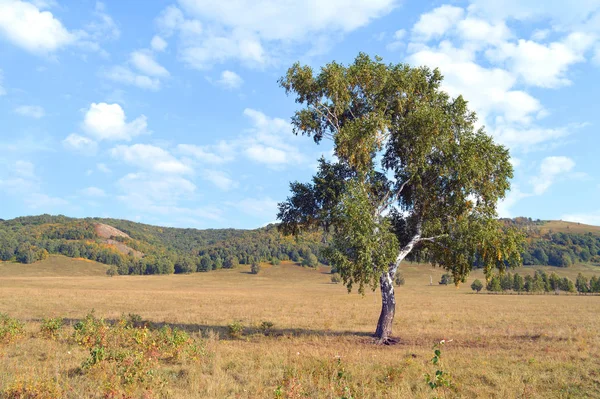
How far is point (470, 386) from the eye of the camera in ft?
38.8

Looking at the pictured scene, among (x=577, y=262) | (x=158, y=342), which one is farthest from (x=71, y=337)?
(x=577, y=262)

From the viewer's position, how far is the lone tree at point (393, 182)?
2002cm

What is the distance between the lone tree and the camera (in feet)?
65.7

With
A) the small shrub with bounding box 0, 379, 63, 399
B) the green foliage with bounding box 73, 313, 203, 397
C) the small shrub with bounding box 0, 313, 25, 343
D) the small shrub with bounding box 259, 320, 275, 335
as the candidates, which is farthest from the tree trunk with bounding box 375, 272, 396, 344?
the small shrub with bounding box 0, 313, 25, 343

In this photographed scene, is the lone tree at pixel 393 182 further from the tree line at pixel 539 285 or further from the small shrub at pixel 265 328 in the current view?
the tree line at pixel 539 285

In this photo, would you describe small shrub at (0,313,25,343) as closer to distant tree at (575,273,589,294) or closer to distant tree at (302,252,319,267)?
distant tree at (575,273,589,294)

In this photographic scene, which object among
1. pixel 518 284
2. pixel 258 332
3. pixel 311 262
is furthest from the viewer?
pixel 311 262

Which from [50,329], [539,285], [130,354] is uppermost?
[130,354]

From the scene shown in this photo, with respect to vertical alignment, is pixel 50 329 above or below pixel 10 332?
below

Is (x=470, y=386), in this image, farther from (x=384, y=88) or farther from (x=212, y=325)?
(x=212, y=325)

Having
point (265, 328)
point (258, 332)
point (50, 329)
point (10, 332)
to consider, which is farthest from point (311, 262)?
point (10, 332)

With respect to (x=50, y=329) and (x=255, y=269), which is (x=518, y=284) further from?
(x=50, y=329)

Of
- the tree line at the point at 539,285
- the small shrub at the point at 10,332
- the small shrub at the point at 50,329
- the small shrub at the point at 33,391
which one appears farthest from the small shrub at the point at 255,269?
the small shrub at the point at 33,391

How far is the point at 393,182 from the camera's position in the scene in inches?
932
